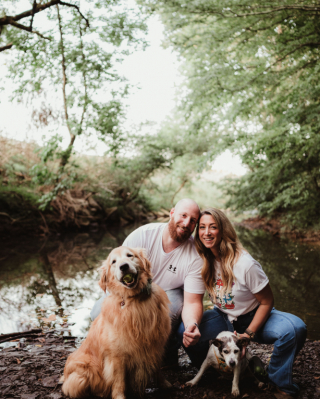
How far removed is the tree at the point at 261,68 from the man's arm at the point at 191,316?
6.72m

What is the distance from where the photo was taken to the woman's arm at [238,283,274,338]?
2588 millimetres

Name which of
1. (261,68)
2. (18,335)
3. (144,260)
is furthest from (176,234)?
(261,68)

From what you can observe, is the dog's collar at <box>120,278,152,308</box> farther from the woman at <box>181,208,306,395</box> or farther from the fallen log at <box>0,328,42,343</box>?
the fallen log at <box>0,328,42,343</box>

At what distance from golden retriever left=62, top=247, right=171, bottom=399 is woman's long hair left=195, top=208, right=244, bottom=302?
1.94 ft

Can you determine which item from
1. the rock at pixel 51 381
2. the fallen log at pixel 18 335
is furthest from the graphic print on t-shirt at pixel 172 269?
the fallen log at pixel 18 335

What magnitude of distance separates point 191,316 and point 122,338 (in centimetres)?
76

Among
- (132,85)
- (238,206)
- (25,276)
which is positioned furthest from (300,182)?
(25,276)

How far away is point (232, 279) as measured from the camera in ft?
8.93

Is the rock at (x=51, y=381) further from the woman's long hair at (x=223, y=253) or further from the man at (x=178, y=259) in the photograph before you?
the woman's long hair at (x=223, y=253)

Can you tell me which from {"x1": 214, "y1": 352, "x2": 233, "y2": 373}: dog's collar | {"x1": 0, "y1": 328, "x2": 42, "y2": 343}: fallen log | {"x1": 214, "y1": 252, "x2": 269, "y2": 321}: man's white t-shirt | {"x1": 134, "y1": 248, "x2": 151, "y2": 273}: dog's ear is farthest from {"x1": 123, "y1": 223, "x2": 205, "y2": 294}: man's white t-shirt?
{"x1": 0, "y1": 328, "x2": 42, "y2": 343}: fallen log

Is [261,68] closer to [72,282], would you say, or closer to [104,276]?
[72,282]

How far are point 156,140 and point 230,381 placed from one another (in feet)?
64.2

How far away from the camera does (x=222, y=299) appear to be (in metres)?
2.80

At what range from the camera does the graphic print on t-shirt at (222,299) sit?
2.76m
